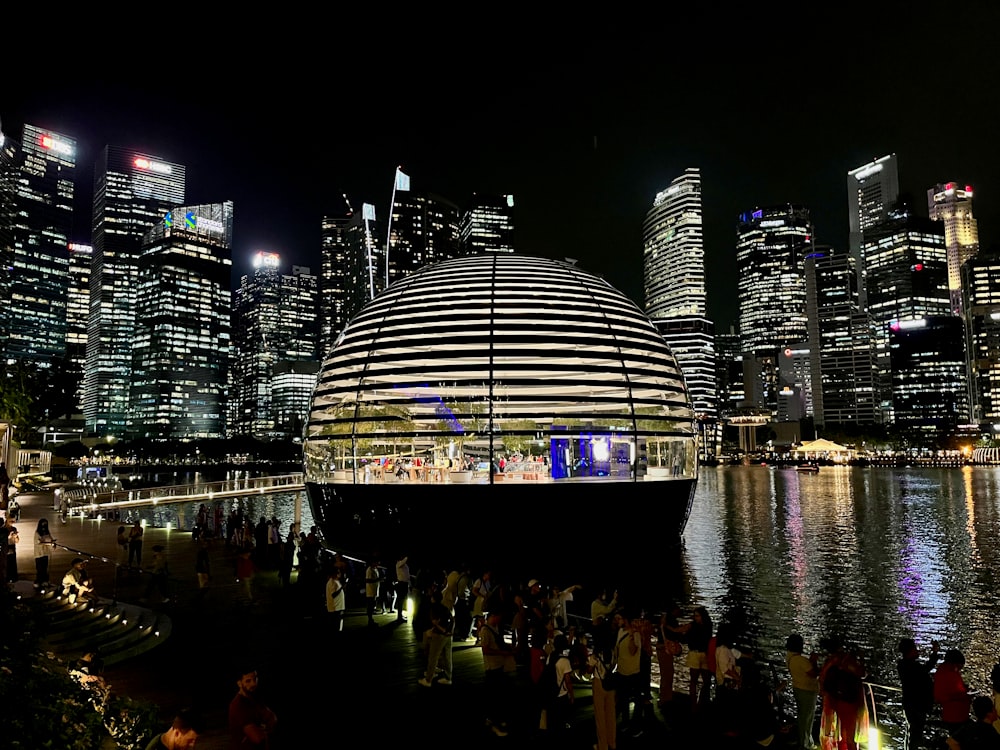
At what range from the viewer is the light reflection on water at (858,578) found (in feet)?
74.5

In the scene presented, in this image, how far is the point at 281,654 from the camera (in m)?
16.4

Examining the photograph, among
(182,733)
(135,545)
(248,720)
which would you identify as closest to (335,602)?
(248,720)

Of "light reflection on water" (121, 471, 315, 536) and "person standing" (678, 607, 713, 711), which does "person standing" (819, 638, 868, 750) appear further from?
"light reflection on water" (121, 471, 315, 536)

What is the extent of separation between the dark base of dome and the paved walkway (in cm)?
1040

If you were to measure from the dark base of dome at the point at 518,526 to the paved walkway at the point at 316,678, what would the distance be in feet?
34.1

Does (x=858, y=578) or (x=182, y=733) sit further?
(x=858, y=578)

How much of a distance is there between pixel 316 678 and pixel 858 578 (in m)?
26.8

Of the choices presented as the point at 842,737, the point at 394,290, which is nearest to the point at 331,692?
the point at 842,737

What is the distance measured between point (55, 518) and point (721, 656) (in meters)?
46.6

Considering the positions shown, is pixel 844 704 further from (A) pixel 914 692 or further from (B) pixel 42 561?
(B) pixel 42 561

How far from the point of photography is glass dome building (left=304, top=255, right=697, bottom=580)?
32750 millimetres

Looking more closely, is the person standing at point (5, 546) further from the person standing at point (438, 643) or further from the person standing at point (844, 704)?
the person standing at point (844, 704)

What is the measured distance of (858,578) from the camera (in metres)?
32.1

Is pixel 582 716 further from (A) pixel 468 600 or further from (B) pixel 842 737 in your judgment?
(A) pixel 468 600
